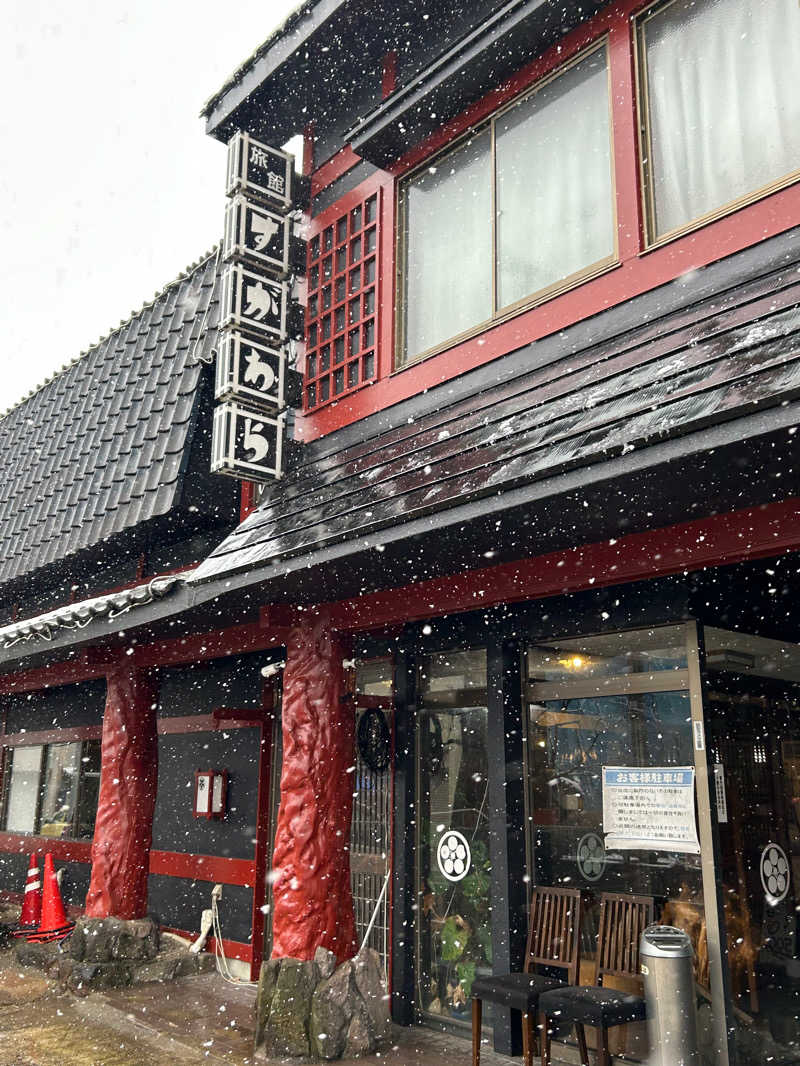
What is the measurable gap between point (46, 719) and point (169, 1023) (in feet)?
25.7

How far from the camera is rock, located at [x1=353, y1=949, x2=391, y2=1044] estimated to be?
264 inches

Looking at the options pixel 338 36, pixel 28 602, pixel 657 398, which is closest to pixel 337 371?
pixel 338 36

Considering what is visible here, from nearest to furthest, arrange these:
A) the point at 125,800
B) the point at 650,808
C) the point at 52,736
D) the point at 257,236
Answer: the point at 650,808, the point at 257,236, the point at 125,800, the point at 52,736

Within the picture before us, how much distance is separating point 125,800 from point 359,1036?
424cm

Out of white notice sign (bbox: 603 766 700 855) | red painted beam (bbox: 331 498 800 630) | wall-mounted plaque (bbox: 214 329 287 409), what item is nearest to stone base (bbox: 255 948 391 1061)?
white notice sign (bbox: 603 766 700 855)

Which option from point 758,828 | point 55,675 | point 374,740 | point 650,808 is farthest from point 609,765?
point 55,675

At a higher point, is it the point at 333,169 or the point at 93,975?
the point at 333,169

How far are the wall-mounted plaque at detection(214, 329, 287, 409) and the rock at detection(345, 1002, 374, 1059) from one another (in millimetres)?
4946

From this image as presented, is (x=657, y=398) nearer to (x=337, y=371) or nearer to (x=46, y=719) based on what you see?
(x=337, y=371)

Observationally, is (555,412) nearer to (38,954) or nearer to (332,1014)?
(332,1014)

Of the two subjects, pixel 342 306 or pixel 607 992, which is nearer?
pixel 607 992

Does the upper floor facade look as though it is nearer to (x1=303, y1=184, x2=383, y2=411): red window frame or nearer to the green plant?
(x1=303, y1=184, x2=383, y2=411): red window frame

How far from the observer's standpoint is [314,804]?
282 inches

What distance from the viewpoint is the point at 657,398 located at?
4.41m
